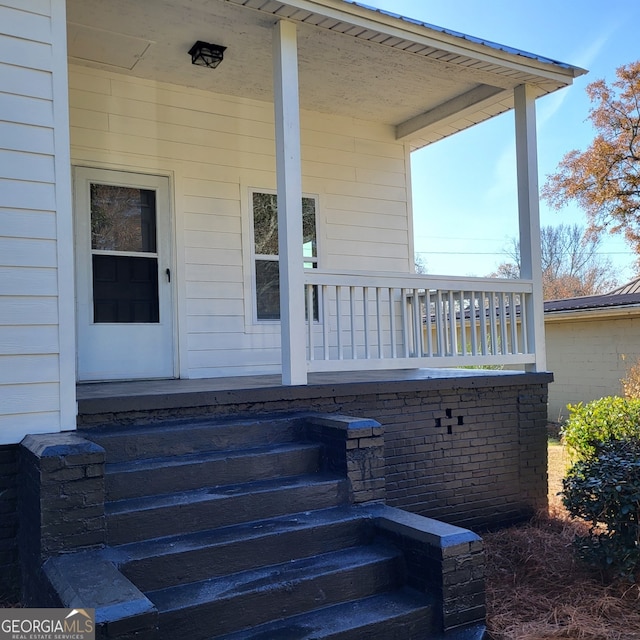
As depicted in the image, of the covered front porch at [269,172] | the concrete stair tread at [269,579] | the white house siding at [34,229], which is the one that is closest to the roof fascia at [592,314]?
the covered front porch at [269,172]

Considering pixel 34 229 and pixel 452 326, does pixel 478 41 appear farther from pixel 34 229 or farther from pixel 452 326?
pixel 34 229

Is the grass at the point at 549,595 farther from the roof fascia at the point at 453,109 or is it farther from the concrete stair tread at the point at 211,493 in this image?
the roof fascia at the point at 453,109

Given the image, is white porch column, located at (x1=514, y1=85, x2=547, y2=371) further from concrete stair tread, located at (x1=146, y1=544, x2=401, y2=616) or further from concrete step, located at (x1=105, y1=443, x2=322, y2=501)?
concrete stair tread, located at (x1=146, y1=544, x2=401, y2=616)

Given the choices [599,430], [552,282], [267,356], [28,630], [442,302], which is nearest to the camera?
[28,630]

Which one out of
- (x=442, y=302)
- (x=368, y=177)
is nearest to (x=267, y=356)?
(x=442, y=302)

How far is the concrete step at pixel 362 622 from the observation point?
2.60 m

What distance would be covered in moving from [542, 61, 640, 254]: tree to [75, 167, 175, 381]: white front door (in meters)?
11.7

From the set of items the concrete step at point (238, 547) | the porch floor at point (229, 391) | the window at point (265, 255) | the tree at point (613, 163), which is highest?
the tree at point (613, 163)

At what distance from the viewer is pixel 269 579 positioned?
9.07 feet

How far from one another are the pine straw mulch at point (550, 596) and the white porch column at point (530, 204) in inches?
66.2

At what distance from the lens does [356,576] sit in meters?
2.94

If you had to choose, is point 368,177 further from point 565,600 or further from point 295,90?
point 565,600

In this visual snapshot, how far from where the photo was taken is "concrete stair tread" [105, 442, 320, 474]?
3.11 m

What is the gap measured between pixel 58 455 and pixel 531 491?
3925mm
